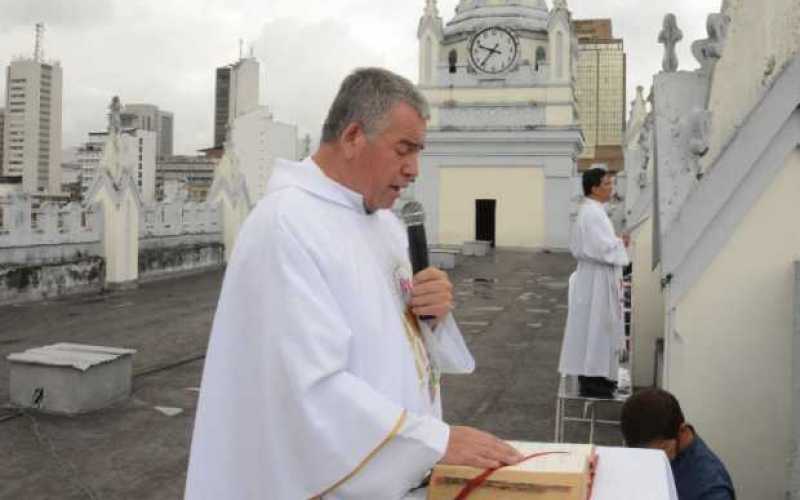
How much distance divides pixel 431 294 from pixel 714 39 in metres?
3.86

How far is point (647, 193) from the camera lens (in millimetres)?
7598

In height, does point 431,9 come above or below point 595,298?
above

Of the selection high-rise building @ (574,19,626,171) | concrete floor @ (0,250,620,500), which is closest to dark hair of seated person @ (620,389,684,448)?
concrete floor @ (0,250,620,500)

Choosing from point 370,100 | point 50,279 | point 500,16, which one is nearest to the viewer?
point 370,100

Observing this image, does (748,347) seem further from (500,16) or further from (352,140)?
(500,16)

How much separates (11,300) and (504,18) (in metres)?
26.7

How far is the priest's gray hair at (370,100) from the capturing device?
6.54ft

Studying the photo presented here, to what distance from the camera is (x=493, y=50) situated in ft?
113

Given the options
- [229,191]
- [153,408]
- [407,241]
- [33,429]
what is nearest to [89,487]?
[33,429]

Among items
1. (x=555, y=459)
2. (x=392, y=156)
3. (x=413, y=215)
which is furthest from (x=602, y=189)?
(x=555, y=459)

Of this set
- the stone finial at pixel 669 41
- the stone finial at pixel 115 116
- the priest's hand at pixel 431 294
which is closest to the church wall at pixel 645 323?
the stone finial at pixel 669 41

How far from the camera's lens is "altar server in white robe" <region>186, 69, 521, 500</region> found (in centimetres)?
177

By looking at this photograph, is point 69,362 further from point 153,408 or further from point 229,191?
point 229,191

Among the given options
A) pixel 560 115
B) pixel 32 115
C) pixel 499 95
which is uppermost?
pixel 32 115
